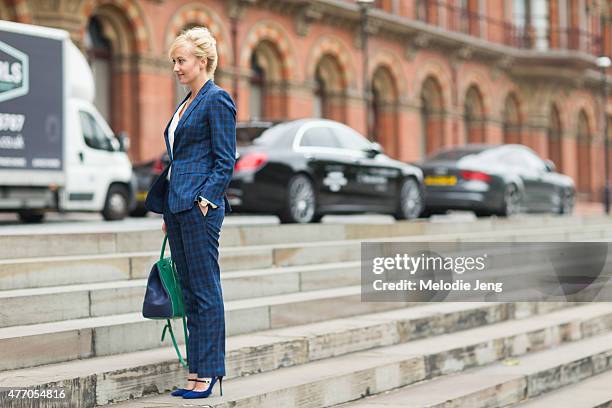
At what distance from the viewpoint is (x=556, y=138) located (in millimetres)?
43562

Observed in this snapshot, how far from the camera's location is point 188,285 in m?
6.09

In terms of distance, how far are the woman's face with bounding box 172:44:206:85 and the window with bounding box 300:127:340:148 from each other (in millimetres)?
7793

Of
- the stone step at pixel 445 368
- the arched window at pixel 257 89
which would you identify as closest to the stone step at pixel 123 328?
the stone step at pixel 445 368

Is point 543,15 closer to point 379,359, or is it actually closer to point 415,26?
point 415,26

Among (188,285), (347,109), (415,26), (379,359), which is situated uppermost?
(415,26)

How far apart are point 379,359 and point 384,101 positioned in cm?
2491

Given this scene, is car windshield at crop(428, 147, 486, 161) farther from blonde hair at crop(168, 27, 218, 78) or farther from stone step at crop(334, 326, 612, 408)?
blonde hair at crop(168, 27, 218, 78)

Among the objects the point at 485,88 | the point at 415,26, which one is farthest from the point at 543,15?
the point at 415,26

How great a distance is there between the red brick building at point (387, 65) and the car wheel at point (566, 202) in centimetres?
541

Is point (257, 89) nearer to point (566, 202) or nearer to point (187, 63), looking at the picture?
point (566, 202)

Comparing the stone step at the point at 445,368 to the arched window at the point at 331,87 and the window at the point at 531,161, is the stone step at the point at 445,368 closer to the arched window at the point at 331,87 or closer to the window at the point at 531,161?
the window at the point at 531,161

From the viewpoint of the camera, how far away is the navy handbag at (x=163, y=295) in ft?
19.7

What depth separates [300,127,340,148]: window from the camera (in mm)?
13973

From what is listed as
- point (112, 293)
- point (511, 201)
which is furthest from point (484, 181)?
point (112, 293)
